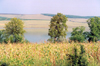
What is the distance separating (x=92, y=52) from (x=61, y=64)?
208 centimetres

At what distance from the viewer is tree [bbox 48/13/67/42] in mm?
30516

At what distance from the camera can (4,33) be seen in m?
37.5

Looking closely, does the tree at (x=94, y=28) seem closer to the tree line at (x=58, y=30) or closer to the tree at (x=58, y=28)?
the tree line at (x=58, y=30)

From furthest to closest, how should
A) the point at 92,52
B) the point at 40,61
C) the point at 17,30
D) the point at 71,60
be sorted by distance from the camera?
the point at 17,30
the point at 92,52
the point at 40,61
the point at 71,60

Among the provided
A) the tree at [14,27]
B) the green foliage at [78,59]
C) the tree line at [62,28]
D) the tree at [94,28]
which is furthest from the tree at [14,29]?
the green foliage at [78,59]

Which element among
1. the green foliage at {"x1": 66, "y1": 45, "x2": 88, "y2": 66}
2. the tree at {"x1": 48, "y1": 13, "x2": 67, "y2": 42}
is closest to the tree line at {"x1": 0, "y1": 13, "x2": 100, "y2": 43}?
the tree at {"x1": 48, "y1": 13, "x2": 67, "y2": 42}

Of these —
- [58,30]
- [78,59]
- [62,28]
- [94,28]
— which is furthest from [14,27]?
[78,59]

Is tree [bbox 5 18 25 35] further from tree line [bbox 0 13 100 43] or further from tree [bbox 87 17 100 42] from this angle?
tree [bbox 87 17 100 42]

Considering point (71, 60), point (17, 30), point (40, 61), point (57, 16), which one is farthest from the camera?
point (17, 30)

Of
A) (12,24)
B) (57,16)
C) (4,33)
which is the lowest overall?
(4,33)

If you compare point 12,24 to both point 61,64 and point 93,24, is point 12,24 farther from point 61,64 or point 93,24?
point 61,64

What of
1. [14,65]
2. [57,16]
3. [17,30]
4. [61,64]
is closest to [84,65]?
[61,64]

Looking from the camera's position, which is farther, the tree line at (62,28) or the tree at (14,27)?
the tree at (14,27)

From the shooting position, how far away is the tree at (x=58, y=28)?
3052 centimetres
